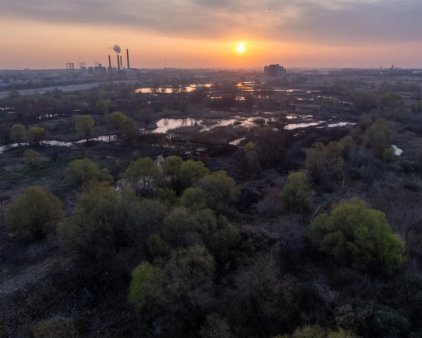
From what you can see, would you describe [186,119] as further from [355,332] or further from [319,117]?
[355,332]

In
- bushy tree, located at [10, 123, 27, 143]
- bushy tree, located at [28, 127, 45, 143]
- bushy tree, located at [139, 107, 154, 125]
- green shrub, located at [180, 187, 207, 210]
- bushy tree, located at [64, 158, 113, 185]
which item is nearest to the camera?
green shrub, located at [180, 187, 207, 210]

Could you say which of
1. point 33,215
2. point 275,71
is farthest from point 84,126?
point 275,71

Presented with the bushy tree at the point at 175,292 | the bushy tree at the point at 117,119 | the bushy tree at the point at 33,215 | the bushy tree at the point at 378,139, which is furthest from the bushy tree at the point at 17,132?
the bushy tree at the point at 378,139

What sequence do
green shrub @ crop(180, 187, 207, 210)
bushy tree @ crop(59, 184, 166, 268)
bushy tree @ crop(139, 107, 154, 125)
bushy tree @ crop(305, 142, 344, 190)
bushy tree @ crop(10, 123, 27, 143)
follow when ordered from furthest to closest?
bushy tree @ crop(139, 107, 154, 125)
bushy tree @ crop(10, 123, 27, 143)
bushy tree @ crop(305, 142, 344, 190)
green shrub @ crop(180, 187, 207, 210)
bushy tree @ crop(59, 184, 166, 268)

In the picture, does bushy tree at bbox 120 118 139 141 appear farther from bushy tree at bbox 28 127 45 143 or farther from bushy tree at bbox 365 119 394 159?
bushy tree at bbox 365 119 394 159

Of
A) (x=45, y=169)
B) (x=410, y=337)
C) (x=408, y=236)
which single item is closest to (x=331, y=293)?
(x=410, y=337)

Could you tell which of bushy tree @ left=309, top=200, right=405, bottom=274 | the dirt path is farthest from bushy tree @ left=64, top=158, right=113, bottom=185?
bushy tree @ left=309, top=200, right=405, bottom=274

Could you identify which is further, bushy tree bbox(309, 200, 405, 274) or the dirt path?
the dirt path
